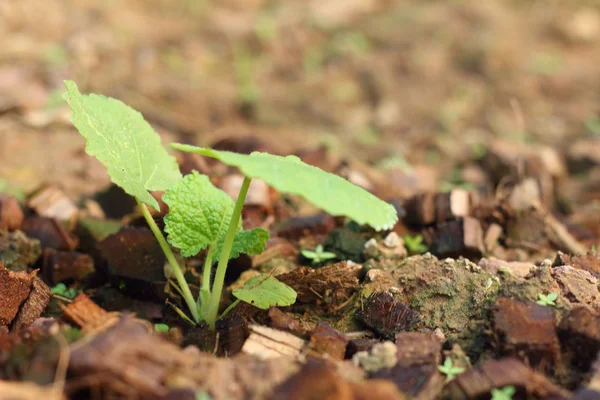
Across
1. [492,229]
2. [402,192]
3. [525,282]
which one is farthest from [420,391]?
[402,192]

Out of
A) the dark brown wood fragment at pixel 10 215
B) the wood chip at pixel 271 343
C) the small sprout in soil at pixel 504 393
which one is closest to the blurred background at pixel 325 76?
the dark brown wood fragment at pixel 10 215

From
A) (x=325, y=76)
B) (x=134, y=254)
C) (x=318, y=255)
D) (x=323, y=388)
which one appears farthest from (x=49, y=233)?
(x=325, y=76)

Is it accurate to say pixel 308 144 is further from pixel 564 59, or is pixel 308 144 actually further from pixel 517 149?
pixel 564 59

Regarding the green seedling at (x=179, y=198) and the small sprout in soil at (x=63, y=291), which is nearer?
the green seedling at (x=179, y=198)

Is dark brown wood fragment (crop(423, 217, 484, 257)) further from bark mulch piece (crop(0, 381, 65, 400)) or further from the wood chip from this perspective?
bark mulch piece (crop(0, 381, 65, 400))

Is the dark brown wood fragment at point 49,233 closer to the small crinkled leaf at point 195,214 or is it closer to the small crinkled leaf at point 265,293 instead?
the small crinkled leaf at point 195,214
